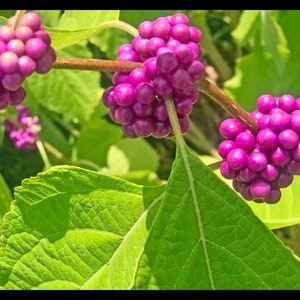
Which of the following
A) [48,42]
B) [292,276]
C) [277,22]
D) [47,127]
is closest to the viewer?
[48,42]

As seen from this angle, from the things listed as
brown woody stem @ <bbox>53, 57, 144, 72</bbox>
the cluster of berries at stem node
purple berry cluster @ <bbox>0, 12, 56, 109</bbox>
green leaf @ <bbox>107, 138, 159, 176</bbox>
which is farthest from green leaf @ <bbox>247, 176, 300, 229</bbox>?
green leaf @ <bbox>107, 138, 159, 176</bbox>

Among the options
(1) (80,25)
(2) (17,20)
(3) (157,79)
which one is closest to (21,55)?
(2) (17,20)

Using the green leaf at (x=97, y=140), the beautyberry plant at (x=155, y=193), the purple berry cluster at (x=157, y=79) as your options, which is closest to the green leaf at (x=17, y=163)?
the green leaf at (x=97, y=140)

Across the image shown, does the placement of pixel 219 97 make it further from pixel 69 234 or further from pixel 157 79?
pixel 69 234

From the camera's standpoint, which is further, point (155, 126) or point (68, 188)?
point (68, 188)

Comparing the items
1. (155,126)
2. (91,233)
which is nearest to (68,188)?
(91,233)

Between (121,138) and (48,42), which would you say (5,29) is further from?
(121,138)

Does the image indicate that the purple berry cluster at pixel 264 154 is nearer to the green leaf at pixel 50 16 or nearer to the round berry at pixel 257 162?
the round berry at pixel 257 162
